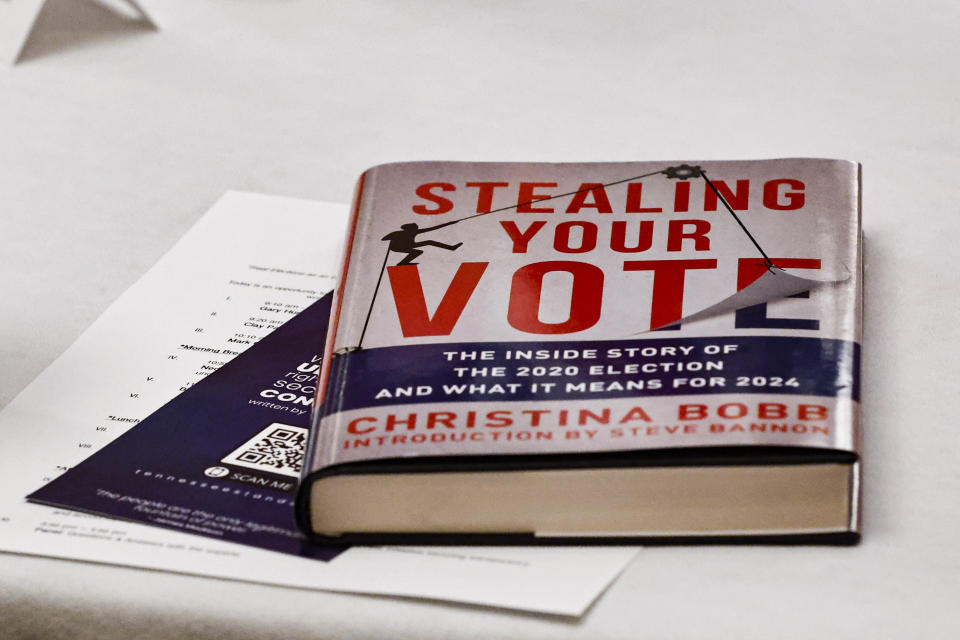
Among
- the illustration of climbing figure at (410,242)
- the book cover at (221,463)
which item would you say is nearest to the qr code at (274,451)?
the book cover at (221,463)

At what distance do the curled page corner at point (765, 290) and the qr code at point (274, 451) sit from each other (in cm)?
17

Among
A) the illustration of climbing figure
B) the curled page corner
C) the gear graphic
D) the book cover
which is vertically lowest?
the book cover

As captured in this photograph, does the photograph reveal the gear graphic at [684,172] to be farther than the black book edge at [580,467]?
Yes

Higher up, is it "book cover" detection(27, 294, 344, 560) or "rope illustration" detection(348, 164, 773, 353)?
"rope illustration" detection(348, 164, 773, 353)

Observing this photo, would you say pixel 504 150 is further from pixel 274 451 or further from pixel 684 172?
pixel 274 451

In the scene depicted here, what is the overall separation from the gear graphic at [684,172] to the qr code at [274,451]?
0.24m

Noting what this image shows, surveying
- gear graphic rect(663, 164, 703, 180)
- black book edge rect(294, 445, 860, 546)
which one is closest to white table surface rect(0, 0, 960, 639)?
black book edge rect(294, 445, 860, 546)

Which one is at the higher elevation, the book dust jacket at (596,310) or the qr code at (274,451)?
the book dust jacket at (596,310)

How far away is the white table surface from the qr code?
63 millimetres

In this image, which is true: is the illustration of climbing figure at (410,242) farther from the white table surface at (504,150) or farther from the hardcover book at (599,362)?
the white table surface at (504,150)

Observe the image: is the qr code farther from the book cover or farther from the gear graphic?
the gear graphic

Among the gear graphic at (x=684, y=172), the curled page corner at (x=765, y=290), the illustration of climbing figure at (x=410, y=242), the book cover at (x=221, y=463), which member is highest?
the gear graphic at (x=684, y=172)

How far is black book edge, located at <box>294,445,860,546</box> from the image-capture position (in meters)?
0.40

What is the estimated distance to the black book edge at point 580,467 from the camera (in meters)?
0.40
